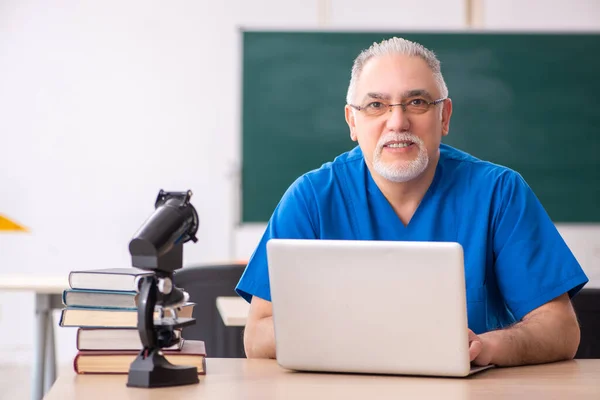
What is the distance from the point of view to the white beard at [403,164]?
1.73 metres

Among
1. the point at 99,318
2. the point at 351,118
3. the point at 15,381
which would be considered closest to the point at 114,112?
the point at 15,381

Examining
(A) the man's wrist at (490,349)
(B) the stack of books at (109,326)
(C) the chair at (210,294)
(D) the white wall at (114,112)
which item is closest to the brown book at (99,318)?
(B) the stack of books at (109,326)

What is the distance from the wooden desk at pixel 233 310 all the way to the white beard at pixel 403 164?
55cm

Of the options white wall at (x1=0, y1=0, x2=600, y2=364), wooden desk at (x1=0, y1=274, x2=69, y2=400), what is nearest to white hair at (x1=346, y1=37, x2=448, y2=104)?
wooden desk at (x1=0, y1=274, x2=69, y2=400)

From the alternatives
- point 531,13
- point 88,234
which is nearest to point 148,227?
point 88,234

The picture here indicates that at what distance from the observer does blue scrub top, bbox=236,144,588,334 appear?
5.35ft

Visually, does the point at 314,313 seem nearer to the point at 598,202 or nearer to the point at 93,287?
the point at 93,287

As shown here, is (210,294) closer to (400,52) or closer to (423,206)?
(423,206)

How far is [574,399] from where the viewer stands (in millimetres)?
1070

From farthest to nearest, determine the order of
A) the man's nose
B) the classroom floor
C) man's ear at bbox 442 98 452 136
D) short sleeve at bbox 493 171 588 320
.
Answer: the classroom floor, man's ear at bbox 442 98 452 136, the man's nose, short sleeve at bbox 493 171 588 320

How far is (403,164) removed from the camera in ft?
5.69

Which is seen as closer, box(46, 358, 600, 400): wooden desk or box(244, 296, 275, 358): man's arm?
box(46, 358, 600, 400): wooden desk

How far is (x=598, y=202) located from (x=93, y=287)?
12.1ft

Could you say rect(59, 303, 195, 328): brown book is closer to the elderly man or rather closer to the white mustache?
the elderly man
